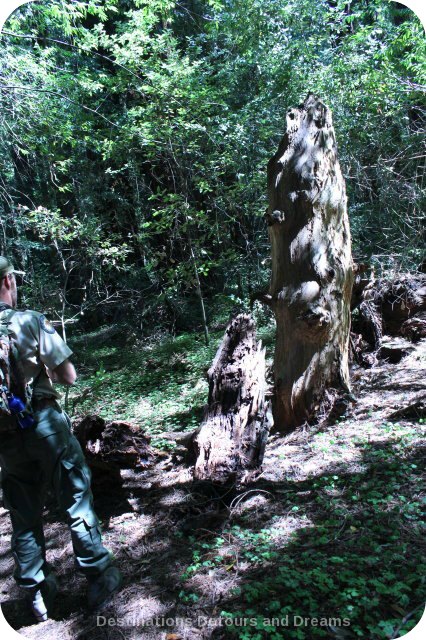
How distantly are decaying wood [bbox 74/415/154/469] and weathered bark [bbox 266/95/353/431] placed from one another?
1549 mm

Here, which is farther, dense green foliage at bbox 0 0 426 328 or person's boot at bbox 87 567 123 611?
dense green foliage at bbox 0 0 426 328

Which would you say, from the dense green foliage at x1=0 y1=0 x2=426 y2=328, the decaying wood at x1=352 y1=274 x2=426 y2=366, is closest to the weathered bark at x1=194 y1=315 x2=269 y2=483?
the decaying wood at x1=352 y1=274 x2=426 y2=366

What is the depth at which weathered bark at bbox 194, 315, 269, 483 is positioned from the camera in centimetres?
339

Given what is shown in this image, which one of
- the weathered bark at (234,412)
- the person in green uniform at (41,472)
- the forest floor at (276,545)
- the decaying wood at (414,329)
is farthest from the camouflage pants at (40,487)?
the decaying wood at (414,329)

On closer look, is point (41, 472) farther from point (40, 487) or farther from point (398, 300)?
point (398, 300)

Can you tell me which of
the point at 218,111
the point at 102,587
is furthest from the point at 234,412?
the point at 218,111

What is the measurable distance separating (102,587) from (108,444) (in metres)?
1.39

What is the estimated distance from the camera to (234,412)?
381cm

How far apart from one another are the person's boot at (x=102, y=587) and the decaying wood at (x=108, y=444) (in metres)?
1.18

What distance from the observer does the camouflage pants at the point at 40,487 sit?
2.41 m

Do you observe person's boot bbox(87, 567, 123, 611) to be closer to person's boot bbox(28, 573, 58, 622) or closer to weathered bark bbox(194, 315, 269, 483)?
person's boot bbox(28, 573, 58, 622)

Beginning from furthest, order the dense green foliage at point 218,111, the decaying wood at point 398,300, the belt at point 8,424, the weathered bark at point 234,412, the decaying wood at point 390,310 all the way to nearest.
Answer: the dense green foliage at point 218,111 → the decaying wood at point 398,300 → the decaying wood at point 390,310 → the weathered bark at point 234,412 → the belt at point 8,424

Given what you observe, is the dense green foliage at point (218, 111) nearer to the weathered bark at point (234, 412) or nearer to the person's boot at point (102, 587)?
the weathered bark at point (234, 412)

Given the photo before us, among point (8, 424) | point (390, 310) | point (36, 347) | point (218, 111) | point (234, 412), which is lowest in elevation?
point (234, 412)
